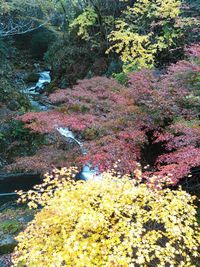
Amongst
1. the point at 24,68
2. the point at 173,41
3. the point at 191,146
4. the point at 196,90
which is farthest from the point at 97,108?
the point at 24,68

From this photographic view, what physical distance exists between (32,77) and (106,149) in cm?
1417

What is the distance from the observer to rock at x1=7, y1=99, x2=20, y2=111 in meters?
13.0

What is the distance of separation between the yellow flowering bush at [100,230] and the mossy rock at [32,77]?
1558 centimetres

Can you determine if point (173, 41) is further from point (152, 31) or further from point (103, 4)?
point (103, 4)

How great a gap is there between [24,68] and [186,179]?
1529 centimetres

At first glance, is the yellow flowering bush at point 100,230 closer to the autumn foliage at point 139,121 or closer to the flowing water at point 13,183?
the autumn foliage at point 139,121

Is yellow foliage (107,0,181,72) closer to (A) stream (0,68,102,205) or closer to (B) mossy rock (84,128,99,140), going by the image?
(A) stream (0,68,102,205)

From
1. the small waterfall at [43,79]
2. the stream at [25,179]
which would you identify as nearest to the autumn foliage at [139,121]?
the stream at [25,179]

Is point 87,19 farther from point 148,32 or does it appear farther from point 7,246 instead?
point 7,246

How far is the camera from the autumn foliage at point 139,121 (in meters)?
6.00

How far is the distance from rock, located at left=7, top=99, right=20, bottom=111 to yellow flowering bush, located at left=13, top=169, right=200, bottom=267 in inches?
363

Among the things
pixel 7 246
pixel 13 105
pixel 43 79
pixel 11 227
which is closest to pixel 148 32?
pixel 13 105

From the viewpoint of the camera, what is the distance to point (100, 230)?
4.00 metres

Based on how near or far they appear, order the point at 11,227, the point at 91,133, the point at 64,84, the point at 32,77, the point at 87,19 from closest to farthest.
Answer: the point at 11,227 → the point at 91,133 → the point at 87,19 → the point at 64,84 → the point at 32,77
